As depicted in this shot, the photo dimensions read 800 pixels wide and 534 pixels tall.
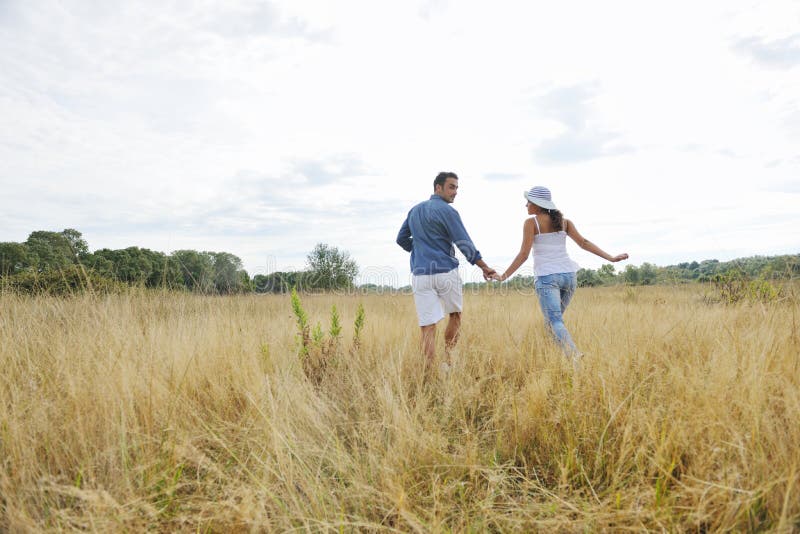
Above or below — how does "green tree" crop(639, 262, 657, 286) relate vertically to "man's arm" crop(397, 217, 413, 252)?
below

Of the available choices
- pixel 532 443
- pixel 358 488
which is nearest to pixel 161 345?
pixel 358 488

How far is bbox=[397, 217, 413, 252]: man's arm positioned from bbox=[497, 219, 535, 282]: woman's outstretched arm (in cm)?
125

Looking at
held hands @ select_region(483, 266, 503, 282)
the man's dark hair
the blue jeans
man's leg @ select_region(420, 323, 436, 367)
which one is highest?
the man's dark hair

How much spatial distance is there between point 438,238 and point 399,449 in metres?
2.56

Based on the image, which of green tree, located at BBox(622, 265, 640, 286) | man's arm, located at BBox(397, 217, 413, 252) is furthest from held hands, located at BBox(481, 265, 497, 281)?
green tree, located at BBox(622, 265, 640, 286)

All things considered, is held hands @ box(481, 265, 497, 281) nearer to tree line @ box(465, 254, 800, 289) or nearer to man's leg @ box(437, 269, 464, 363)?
man's leg @ box(437, 269, 464, 363)

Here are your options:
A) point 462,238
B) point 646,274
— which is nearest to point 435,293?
point 462,238

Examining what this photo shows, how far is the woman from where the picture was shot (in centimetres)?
434

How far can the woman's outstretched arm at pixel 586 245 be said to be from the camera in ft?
15.0

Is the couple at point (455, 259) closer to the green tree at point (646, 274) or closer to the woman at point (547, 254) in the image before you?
the woman at point (547, 254)

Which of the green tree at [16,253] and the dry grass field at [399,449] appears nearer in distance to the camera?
the dry grass field at [399,449]

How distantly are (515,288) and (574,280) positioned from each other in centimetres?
854

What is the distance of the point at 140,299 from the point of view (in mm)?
8016

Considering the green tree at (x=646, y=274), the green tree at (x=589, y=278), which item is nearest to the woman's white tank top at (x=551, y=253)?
the green tree at (x=646, y=274)
